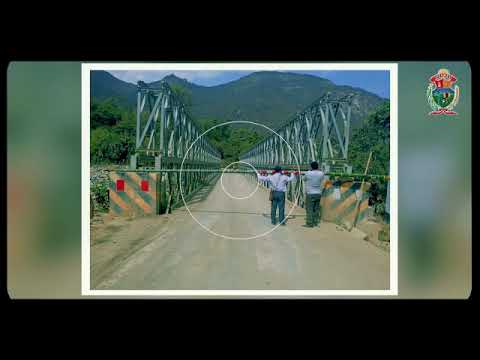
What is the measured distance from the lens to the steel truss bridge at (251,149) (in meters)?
9.18

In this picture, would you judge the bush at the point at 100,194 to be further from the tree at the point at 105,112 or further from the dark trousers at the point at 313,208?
the dark trousers at the point at 313,208

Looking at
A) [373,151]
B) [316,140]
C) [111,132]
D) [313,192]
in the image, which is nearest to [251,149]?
[316,140]

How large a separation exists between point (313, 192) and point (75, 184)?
5.73 metres

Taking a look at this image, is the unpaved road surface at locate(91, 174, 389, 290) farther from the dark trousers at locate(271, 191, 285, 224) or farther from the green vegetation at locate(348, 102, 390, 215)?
the green vegetation at locate(348, 102, 390, 215)

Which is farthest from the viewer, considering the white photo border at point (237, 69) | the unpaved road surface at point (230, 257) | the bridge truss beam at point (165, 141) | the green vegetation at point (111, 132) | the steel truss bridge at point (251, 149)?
the steel truss bridge at point (251, 149)

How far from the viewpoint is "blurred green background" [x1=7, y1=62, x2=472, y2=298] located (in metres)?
5.42

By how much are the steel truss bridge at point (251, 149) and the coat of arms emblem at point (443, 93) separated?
9.12 ft

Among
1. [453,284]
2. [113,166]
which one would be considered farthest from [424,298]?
[113,166]

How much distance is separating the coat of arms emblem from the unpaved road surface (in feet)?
8.33

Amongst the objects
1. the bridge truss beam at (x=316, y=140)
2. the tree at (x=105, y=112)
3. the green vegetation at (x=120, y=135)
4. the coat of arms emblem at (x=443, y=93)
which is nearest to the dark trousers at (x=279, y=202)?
the bridge truss beam at (x=316, y=140)

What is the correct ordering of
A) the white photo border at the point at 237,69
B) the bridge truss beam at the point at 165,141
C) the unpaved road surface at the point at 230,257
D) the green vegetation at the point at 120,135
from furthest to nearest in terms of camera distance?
the bridge truss beam at the point at 165,141 < the green vegetation at the point at 120,135 < the unpaved road surface at the point at 230,257 < the white photo border at the point at 237,69

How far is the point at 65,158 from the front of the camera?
5527 mm
